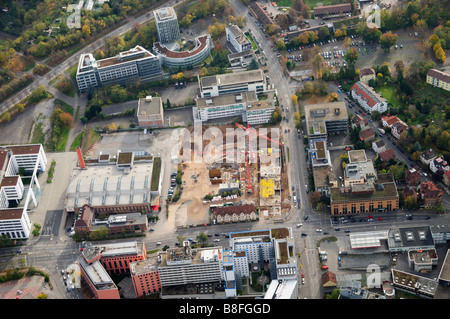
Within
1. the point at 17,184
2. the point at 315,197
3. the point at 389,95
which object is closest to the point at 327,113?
the point at 389,95

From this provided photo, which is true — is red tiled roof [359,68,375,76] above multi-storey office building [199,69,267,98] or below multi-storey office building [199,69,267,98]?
above

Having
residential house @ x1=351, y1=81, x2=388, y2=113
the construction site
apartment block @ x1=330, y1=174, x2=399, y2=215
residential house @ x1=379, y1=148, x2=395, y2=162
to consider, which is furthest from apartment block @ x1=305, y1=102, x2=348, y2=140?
apartment block @ x1=330, y1=174, x2=399, y2=215

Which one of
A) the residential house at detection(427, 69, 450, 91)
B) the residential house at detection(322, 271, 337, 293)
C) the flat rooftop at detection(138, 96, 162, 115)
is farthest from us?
the flat rooftop at detection(138, 96, 162, 115)

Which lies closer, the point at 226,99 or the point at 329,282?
the point at 329,282

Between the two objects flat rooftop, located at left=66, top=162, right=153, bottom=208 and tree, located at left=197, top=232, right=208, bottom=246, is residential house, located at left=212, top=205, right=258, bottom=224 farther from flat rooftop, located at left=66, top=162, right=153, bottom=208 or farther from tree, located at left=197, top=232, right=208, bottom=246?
flat rooftop, located at left=66, top=162, right=153, bottom=208

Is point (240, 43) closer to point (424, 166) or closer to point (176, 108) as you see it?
point (176, 108)

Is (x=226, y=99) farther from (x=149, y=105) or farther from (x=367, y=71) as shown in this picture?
(x=367, y=71)
